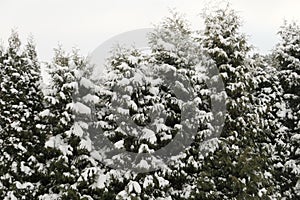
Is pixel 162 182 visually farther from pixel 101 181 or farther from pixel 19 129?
pixel 19 129

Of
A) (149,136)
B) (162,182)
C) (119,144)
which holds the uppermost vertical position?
(149,136)

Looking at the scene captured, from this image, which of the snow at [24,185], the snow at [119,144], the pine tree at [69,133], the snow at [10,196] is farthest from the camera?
the snow at [24,185]

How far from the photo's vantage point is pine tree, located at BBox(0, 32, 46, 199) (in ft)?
60.2

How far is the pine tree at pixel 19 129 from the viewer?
1834 cm

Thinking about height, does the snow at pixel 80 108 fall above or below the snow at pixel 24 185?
above

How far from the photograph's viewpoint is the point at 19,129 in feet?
61.5

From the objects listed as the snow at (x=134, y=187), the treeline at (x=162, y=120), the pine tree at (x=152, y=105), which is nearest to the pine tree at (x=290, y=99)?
the treeline at (x=162, y=120)

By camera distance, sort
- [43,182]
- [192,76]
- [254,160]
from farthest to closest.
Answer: [43,182], [192,76], [254,160]

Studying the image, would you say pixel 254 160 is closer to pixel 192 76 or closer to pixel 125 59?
pixel 192 76

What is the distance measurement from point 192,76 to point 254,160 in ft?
11.8

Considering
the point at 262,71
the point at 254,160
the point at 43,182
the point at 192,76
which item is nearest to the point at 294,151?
the point at 262,71

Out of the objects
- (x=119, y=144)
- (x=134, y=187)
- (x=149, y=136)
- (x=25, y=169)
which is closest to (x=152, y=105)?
(x=149, y=136)

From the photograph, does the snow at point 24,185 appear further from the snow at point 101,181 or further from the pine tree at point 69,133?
the snow at point 101,181

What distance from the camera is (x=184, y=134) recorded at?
15484mm
